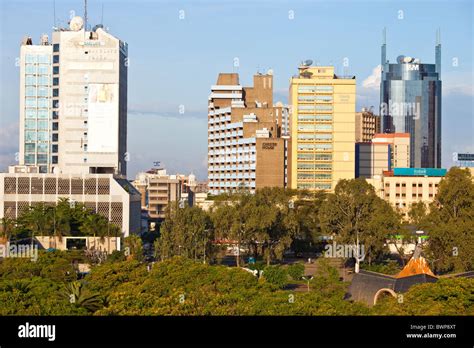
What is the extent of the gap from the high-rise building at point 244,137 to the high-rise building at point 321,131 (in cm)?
219

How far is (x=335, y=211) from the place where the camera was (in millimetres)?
53156

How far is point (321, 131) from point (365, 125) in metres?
65.8

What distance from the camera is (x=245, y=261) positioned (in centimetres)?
5847

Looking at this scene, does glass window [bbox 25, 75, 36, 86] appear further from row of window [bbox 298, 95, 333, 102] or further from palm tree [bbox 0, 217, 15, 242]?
palm tree [bbox 0, 217, 15, 242]

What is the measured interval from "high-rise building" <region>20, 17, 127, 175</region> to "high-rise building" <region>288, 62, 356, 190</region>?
762 inches

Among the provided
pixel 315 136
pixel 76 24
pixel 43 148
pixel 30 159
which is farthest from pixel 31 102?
pixel 315 136

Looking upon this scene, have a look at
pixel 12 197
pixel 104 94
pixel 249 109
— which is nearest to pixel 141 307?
pixel 12 197

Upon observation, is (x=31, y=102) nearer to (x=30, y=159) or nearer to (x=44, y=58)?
(x=44, y=58)

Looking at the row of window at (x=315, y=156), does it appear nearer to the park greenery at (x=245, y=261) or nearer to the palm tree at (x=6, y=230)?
the park greenery at (x=245, y=261)

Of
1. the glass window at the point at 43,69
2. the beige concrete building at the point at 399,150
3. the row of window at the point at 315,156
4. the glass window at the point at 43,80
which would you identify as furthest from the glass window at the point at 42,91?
the beige concrete building at the point at 399,150

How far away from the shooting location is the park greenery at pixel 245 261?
2584 centimetres

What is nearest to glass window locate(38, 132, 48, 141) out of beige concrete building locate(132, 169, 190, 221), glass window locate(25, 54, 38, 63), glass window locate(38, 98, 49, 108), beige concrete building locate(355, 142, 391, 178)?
glass window locate(38, 98, 49, 108)

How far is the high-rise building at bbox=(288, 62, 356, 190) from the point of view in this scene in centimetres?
9000

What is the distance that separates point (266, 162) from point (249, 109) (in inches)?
397
